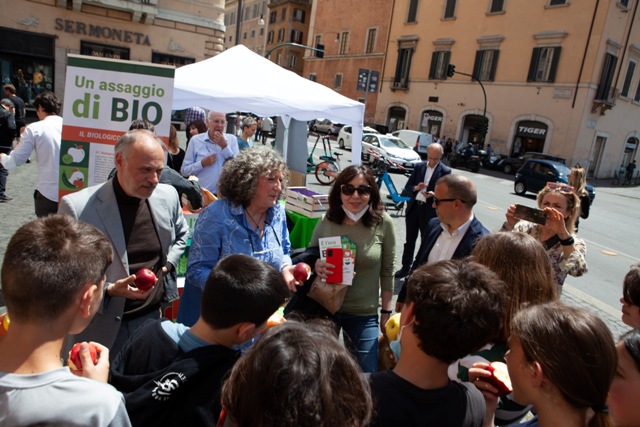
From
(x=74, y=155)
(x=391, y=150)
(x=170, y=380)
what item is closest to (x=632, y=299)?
(x=170, y=380)

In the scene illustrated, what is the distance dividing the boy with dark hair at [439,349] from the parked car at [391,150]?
17.1m

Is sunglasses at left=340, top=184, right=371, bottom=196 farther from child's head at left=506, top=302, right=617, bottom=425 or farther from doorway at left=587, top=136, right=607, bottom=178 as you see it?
doorway at left=587, top=136, right=607, bottom=178

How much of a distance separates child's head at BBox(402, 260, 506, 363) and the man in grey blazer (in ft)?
4.69

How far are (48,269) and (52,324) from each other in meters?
0.17

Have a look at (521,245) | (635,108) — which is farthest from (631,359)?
(635,108)

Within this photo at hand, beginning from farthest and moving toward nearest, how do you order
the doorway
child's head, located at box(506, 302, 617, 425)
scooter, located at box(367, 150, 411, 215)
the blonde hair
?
the doorway → scooter, located at box(367, 150, 411, 215) → the blonde hair → child's head, located at box(506, 302, 617, 425)

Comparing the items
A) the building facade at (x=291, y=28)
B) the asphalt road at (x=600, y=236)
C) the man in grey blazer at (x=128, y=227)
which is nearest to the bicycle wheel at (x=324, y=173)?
the asphalt road at (x=600, y=236)

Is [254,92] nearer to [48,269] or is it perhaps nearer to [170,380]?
[48,269]

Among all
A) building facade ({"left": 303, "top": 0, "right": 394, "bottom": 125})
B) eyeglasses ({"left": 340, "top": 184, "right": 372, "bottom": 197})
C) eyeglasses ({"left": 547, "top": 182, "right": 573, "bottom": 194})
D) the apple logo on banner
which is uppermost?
building facade ({"left": 303, "top": 0, "right": 394, "bottom": 125})

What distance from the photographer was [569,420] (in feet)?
4.11

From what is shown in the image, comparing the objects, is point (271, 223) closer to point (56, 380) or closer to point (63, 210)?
point (63, 210)

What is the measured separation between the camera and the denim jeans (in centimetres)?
286

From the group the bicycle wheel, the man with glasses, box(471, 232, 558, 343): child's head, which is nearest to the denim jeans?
box(471, 232, 558, 343): child's head

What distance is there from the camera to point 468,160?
24.6 metres
